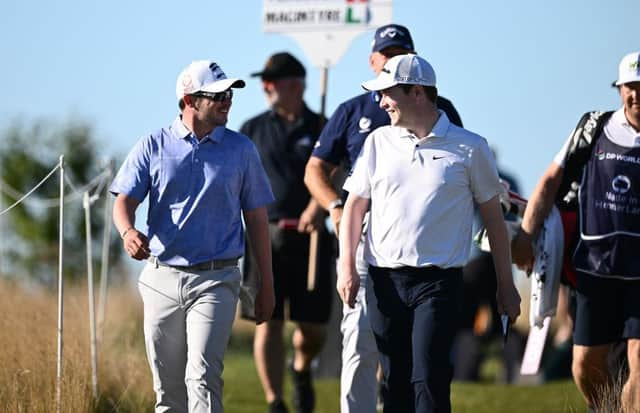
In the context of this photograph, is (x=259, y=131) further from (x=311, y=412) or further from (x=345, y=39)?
(x=311, y=412)

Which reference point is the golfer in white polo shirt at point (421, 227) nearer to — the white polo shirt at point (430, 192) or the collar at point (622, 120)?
the white polo shirt at point (430, 192)

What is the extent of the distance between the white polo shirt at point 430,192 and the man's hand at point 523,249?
4.03 feet

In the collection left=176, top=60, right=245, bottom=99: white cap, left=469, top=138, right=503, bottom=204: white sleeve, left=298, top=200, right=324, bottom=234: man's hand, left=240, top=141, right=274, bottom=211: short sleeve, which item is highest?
left=176, top=60, right=245, bottom=99: white cap

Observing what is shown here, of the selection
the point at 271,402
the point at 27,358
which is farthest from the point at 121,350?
the point at 27,358

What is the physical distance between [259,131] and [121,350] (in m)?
2.16

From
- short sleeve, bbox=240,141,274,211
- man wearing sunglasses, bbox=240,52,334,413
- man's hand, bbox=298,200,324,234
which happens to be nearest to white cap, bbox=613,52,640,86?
short sleeve, bbox=240,141,274,211

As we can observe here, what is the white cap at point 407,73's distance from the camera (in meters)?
7.96

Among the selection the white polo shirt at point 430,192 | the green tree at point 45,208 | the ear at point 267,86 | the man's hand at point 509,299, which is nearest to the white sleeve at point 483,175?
the white polo shirt at point 430,192

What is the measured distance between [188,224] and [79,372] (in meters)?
1.58

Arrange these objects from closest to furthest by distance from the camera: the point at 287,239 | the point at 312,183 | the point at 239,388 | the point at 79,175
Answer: the point at 312,183
the point at 287,239
the point at 239,388
the point at 79,175

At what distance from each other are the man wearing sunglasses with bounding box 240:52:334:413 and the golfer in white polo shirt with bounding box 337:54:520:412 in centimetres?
353

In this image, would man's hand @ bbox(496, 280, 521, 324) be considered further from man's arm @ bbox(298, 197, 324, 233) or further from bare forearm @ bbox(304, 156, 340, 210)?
man's arm @ bbox(298, 197, 324, 233)

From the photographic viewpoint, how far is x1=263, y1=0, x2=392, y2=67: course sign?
12.3 meters

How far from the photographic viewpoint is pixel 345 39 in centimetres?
1238
